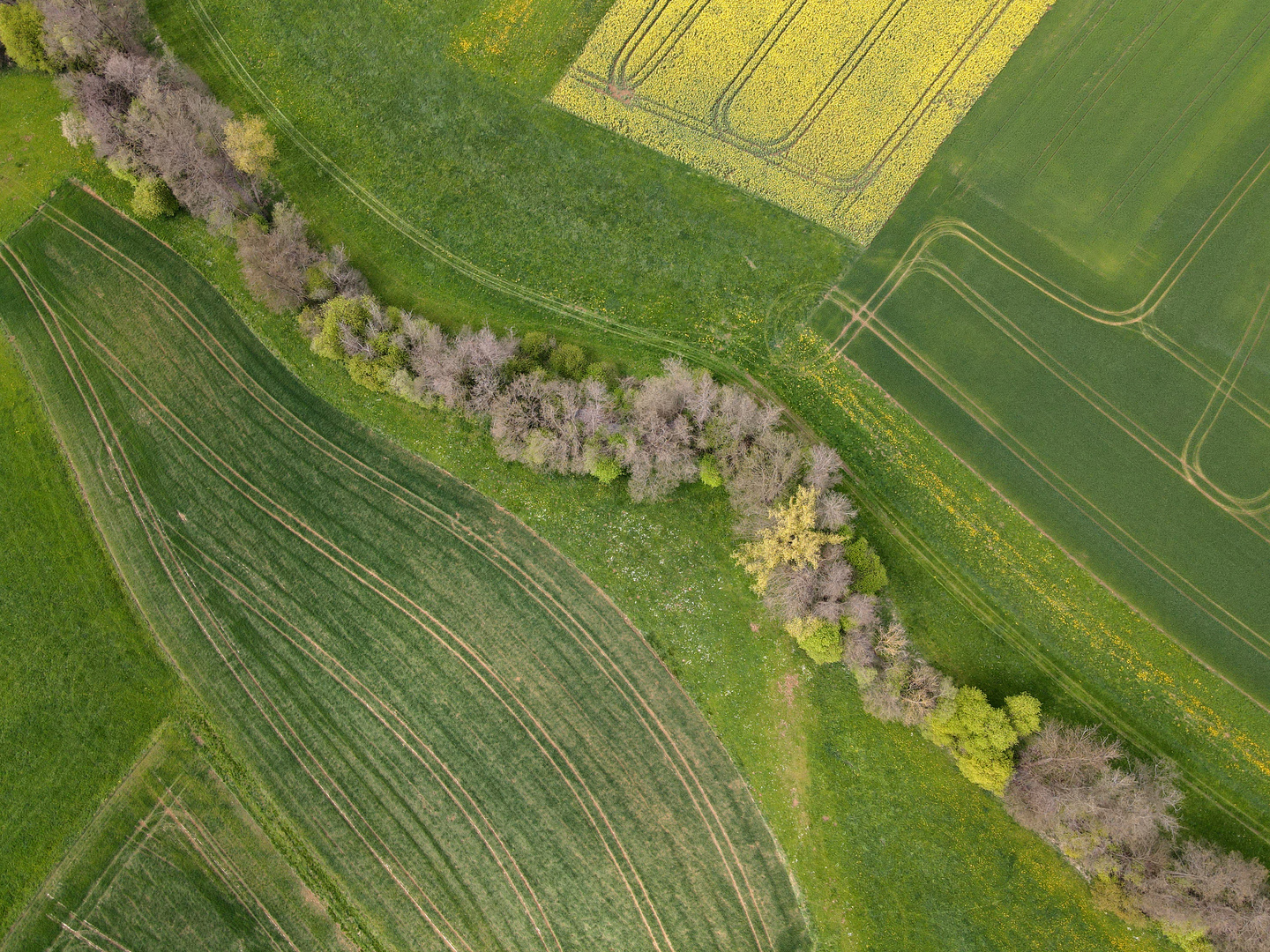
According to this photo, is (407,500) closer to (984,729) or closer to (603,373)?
(603,373)

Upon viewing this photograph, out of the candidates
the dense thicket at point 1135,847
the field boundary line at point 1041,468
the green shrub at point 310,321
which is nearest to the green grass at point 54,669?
the green shrub at point 310,321

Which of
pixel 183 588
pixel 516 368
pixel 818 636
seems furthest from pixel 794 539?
pixel 183 588

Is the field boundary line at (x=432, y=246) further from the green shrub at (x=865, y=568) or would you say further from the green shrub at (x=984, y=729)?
the green shrub at (x=984, y=729)

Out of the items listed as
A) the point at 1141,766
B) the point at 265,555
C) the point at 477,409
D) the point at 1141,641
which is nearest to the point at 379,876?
the point at 265,555

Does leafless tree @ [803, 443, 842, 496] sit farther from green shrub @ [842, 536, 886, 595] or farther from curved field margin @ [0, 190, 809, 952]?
curved field margin @ [0, 190, 809, 952]

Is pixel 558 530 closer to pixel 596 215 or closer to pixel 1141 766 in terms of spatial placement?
pixel 596 215

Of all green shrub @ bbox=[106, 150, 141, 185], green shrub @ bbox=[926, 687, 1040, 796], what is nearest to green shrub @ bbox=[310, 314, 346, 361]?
green shrub @ bbox=[106, 150, 141, 185]
